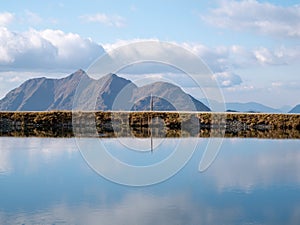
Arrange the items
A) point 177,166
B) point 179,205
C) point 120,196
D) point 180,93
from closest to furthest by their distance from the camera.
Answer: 1. point 179,205
2. point 120,196
3. point 180,93
4. point 177,166

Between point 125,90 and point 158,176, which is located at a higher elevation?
point 125,90

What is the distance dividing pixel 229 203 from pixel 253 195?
50.1 inches

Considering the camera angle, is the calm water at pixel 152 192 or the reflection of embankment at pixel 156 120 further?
the reflection of embankment at pixel 156 120

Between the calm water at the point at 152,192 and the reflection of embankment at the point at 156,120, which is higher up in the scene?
the reflection of embankment at the point at 156,120

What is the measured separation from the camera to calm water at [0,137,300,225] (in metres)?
12.1

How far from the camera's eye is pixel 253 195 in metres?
14.6

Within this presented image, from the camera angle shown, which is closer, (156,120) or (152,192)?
(152,192)

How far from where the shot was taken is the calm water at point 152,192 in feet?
39.9

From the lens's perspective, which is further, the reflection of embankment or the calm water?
the reflection of embankment

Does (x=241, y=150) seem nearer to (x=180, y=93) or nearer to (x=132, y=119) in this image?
(x=180, y=93)

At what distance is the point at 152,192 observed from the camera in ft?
49.1

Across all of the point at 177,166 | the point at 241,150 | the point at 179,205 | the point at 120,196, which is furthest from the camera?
the point at 241,150

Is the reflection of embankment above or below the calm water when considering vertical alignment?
above

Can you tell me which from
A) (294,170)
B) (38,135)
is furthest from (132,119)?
(294,170)
